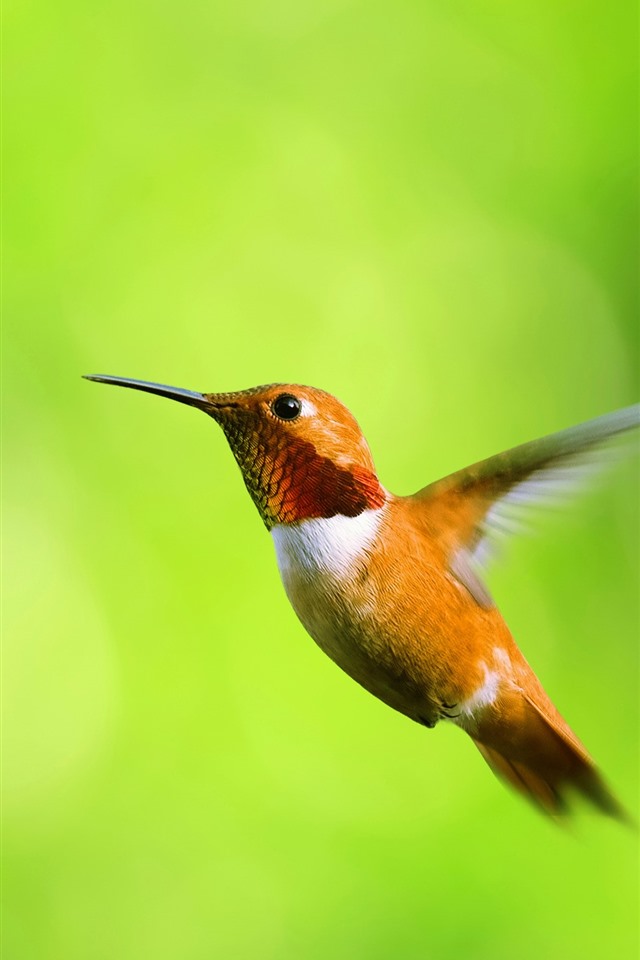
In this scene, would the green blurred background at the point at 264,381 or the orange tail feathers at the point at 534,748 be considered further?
the green blurred background at the point at 264,381

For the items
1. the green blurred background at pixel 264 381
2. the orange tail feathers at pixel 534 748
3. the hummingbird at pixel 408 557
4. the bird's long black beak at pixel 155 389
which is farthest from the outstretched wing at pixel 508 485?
the green blurred background at pixel 264 381

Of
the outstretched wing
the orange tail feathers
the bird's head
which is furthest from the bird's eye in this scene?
the orange tail feathers

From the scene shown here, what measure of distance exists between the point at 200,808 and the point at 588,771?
1.56m

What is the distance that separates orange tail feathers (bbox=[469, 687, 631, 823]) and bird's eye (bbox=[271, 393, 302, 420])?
0.34 metres

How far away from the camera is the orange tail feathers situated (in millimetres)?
924

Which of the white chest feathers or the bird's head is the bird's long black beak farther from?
the white chest feathers

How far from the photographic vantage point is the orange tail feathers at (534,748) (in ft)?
3.03

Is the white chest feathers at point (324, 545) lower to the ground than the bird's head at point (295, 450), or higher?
lower

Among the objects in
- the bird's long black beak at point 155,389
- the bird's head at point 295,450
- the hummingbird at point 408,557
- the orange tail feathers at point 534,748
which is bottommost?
the orange tail feathers at point 534,748

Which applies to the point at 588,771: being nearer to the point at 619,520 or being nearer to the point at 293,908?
the point at 293,908

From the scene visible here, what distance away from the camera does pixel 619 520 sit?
8.73 feet

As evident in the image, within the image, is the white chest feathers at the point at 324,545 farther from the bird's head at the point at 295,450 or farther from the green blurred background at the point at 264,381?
the green blurred background at the point at 264,381

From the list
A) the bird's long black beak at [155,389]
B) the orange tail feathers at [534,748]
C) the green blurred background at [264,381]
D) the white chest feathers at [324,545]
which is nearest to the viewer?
the bird's long black beak at [155,389]

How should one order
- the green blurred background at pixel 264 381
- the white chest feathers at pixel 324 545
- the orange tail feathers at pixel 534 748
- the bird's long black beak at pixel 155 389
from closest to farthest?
the bird's long black beak at pixel 155 389 → the white chest feathers at pixel 324 545 → the orange tail feathers at pixel 534 748 → the green blurred background at pixel 264 381
